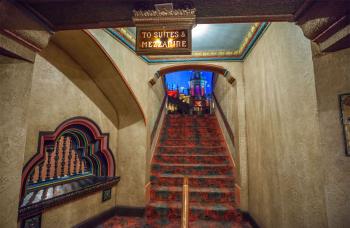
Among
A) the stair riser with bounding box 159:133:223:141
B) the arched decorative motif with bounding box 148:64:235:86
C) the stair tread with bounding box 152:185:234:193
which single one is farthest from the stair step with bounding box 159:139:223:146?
the arched decorative motif with bounding box 148:64:235:86

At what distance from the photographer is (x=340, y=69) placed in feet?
4.94

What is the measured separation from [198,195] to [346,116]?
3446 millimetres

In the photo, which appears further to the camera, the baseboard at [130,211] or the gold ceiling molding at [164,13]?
the baseboard at [130,211]

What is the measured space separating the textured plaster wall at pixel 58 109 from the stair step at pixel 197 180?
144 cm

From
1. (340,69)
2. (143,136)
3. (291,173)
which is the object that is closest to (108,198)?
(143,136)

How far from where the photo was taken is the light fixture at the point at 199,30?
10.4ft

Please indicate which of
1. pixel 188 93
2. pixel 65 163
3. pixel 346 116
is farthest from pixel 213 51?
pixel 188 93

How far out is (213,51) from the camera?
167 inches

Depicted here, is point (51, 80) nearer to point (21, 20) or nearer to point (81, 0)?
point (21, 20)

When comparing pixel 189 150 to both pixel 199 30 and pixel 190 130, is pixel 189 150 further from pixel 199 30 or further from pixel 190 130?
A: pixel 199 30

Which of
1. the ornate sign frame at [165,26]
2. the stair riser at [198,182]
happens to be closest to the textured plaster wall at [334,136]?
the ornate sign frame at [165,26]

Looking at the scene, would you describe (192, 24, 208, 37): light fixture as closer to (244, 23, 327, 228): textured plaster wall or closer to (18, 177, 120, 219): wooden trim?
(244, 23, 327, 228): textured plaster wall

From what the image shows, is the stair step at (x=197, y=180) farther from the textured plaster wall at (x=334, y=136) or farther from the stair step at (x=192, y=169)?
the textured plaster wall at (x=334, y=136)

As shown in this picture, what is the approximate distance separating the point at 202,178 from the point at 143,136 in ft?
5.82
